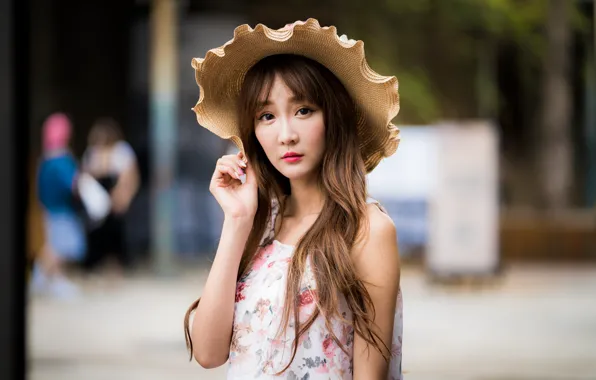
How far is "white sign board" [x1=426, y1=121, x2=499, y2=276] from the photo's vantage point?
42.2 feet

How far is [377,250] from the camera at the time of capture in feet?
7.35

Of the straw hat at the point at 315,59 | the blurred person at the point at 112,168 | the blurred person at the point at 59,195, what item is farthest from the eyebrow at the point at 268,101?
the blurred person at the point at 112,168

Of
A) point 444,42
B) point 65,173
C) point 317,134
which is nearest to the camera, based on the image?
point 317,134

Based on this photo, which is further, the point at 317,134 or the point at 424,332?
the point at 424,332

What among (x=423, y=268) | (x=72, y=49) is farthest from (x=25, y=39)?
A: (x=72, y=49)

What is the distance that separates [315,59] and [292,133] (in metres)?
0.18

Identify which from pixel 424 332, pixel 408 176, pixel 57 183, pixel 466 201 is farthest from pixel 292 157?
pixel 408 176

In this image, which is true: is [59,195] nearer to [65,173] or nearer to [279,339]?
[65,173]

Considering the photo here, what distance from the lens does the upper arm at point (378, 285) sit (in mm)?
2229

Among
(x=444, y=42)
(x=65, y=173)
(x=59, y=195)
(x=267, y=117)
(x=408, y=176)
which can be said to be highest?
(x=444, y=42)

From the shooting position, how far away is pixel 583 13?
20547 mm

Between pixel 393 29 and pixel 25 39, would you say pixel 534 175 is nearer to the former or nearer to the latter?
pixel 393 29

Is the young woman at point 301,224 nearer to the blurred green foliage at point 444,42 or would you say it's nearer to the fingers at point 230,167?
the fingers at point 230,167

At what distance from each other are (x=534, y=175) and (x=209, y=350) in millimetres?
22411
